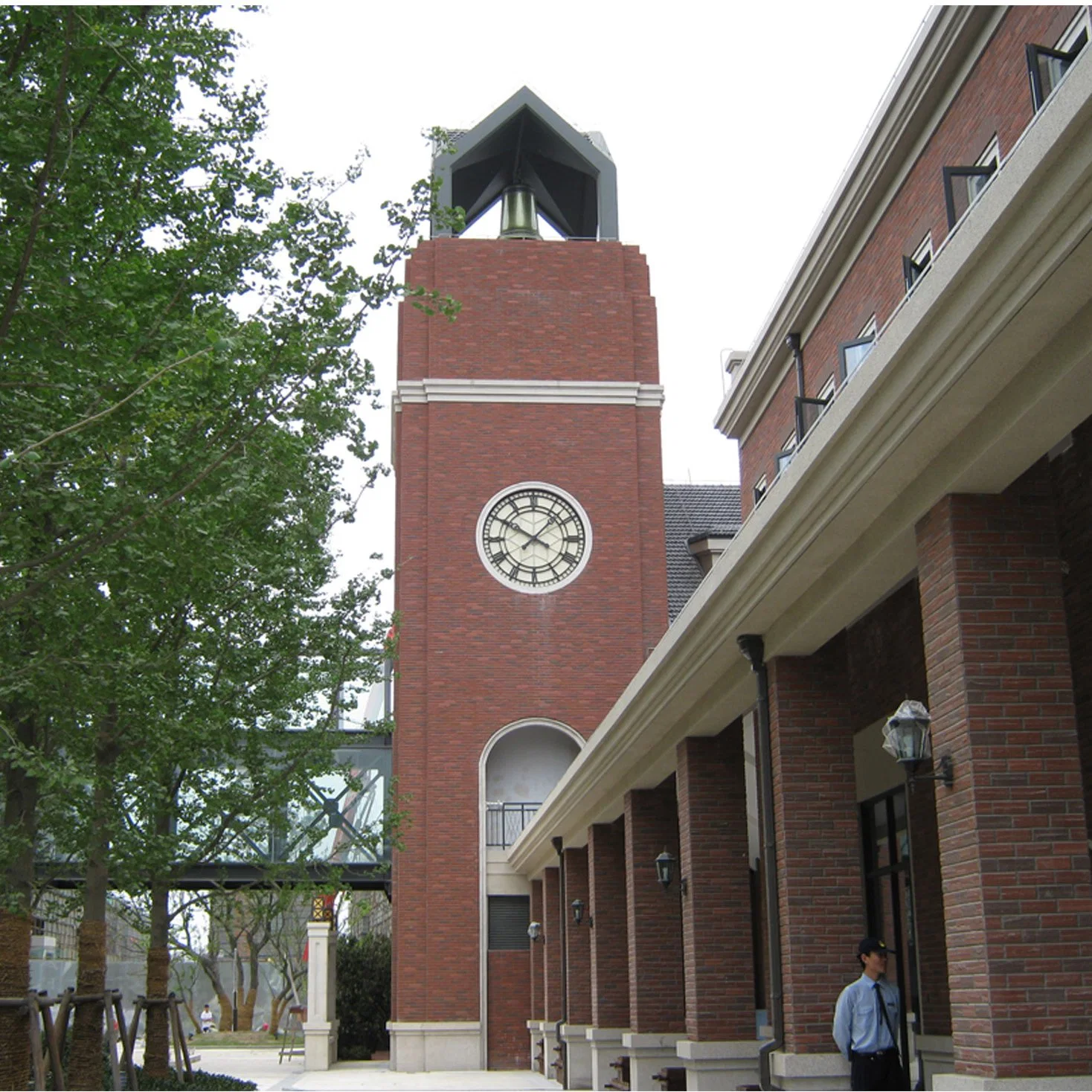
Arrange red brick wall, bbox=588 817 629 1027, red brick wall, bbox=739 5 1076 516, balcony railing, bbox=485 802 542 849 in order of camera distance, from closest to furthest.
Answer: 1. red brick wall, bbox=739 5 1076 516
2. red brick wall, bbox=588 817 629 1027
3. balcony railing, bbox=485 802 542 849

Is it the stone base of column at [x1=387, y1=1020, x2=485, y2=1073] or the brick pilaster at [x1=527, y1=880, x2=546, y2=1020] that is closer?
the brick pilaster at [x1=527, y1=880, x2=546, y2=1020]

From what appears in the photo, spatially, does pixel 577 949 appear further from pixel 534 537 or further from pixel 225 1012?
pixel 225 1012

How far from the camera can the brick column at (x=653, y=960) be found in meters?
17.2

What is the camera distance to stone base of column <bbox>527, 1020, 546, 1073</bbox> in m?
29.1

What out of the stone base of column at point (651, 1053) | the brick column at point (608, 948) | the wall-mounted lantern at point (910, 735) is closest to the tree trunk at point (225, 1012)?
the brick column at point (608, 948)

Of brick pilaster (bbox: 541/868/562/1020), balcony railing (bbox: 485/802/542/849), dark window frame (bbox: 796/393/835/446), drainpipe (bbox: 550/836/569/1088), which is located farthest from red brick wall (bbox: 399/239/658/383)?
dark window frame (bbox: 796/393/835/446)

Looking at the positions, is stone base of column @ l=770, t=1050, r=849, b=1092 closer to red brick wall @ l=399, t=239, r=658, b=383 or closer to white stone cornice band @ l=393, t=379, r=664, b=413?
white stone cornice band @ l=393, t=379, r=664, b=413

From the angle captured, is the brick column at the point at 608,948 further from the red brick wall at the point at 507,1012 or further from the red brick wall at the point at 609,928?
the red brick wall at the point at 507,1012

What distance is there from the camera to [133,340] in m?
10.4

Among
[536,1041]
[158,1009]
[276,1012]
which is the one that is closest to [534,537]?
[536,1041]

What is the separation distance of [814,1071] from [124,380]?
6.95 m

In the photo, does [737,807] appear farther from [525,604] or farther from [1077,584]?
[525,604]

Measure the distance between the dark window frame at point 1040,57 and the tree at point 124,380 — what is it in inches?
187

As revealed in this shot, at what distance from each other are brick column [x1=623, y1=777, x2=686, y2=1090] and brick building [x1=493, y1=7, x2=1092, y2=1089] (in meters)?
0.04
